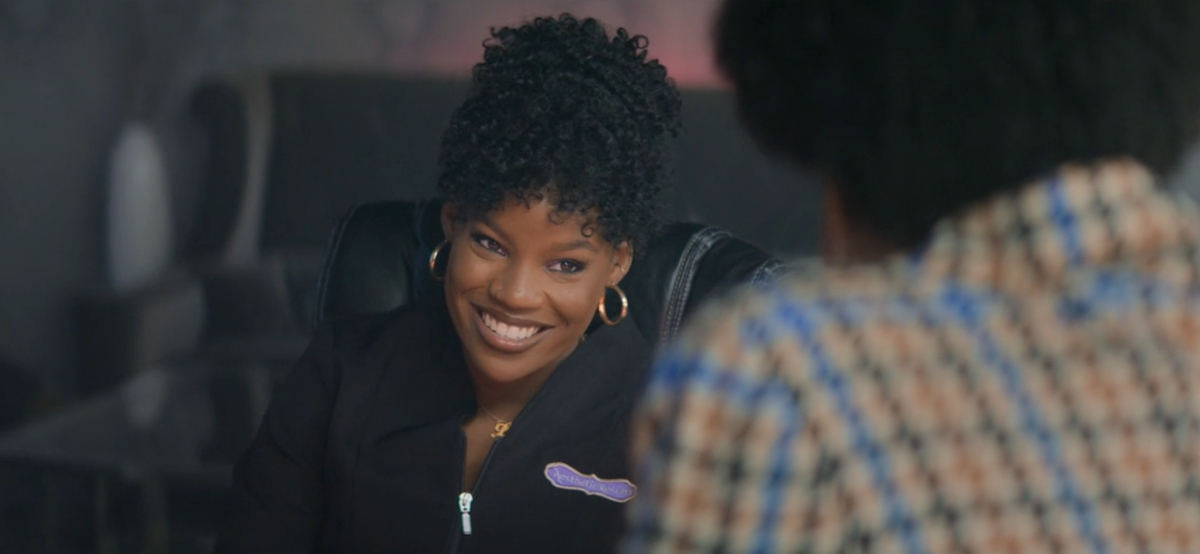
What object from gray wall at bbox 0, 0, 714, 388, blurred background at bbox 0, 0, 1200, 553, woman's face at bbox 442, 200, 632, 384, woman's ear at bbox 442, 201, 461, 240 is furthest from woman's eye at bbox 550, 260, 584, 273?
gray wall at bbox 0, 0, 714, 388

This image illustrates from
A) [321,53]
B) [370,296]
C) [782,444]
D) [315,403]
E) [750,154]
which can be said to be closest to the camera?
[782,444]

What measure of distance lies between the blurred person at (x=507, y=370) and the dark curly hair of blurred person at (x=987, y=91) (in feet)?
2.07

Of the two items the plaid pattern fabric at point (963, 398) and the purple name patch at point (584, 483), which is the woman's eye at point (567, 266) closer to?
the purple name patch at point (584, 483)

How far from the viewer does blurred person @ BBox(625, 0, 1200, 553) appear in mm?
645

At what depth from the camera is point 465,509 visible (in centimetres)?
133

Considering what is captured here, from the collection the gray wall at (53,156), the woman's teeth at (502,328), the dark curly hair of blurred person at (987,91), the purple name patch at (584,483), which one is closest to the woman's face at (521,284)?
the woman's teeth at (502,328)

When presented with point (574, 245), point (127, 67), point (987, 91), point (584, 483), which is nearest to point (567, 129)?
point (574, 245)

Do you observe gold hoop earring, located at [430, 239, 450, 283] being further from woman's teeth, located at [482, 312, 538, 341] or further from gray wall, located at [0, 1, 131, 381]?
gray wall, located at [0, 1, 131, 381]

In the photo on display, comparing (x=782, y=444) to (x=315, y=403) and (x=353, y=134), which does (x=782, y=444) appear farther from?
(x=353, y=134)

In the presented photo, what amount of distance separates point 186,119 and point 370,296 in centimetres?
140

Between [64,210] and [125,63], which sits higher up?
[125,63]

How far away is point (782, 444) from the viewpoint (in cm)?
63

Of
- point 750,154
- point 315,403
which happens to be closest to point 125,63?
point 750,154

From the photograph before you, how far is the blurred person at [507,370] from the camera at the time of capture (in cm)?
133
